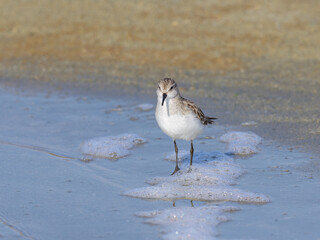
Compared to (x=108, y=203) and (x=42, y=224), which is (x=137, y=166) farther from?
(x=42, y=224)

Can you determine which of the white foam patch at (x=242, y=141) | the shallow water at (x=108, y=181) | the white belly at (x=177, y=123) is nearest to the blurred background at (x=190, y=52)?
the white foam patch at (x=242, y=141)

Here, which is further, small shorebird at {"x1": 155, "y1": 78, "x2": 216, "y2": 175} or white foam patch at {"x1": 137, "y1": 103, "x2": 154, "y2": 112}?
white foam patch at {"x1": 137, "y1": 103, "x2": 154, "y2": 112}

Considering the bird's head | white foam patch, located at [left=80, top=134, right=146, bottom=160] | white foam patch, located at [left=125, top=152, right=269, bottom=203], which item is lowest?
white foam patch, located at [left=125, top=152, right=269, bottom=203]

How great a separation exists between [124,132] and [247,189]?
8.58ft

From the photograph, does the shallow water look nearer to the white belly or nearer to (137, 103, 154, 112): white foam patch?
(137, 103, 154, 112): white foam patch

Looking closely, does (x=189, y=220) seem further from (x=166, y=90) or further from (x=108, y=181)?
(x=166, y=90)

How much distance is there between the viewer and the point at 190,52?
12.4m

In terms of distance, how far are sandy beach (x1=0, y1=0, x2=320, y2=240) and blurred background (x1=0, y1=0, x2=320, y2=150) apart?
39mm

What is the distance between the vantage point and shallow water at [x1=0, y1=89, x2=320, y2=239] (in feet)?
16.9

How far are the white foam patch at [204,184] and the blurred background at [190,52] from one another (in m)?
1.19

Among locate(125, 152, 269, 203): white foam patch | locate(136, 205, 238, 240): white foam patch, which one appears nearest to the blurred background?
locate(125, 152, 269, 203): white foam patch

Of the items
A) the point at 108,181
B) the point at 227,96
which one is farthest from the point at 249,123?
the point at 108,181

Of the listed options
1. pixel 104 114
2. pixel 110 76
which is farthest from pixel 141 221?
pixel 110 76

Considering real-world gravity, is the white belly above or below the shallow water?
above
